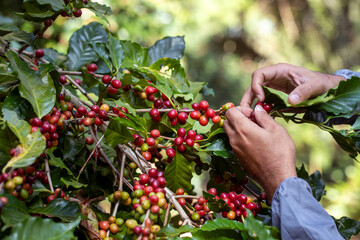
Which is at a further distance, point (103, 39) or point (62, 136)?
point (103, 39)

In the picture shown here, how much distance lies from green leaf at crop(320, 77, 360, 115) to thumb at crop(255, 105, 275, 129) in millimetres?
116

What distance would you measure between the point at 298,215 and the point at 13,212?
18.3 inches

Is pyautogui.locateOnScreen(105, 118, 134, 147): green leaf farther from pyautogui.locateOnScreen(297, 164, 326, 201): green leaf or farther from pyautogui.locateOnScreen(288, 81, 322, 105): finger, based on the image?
pyautogui.locateOnScreen(297, 164, 326, 201): green leaf

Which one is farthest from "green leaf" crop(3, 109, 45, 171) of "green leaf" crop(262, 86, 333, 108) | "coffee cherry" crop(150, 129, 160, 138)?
"green leaf" crop(262, 86, 333, 108)

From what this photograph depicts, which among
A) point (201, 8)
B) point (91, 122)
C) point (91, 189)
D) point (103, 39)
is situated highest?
point (201, 8)

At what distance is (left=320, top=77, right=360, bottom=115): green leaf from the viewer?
0.63 m

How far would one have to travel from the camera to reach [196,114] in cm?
67

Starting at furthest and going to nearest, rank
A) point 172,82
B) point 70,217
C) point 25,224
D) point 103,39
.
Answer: point 103,39
point 172,82
point 70,217
point 25,224

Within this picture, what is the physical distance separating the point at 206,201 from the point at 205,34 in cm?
468

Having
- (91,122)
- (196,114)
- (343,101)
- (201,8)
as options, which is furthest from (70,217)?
(201,8)

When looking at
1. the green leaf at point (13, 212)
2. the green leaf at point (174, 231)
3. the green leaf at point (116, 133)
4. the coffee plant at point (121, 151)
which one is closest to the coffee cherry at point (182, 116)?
the coffee plant at point (121, 151)

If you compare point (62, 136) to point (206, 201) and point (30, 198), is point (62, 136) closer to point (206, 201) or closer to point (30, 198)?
point (30, 198)

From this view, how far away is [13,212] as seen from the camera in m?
0.45

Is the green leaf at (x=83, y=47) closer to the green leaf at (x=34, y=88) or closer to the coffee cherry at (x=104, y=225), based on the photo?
the green leaf at (x=34, y=88)
